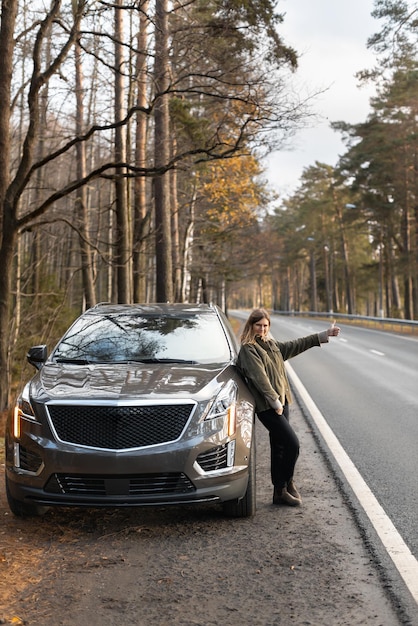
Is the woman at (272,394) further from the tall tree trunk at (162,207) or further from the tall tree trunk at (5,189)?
the tall tree trunk at (162,207)

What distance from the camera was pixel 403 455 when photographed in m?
7.52

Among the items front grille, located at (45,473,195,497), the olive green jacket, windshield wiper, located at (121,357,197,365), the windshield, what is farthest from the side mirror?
the olive green jacket

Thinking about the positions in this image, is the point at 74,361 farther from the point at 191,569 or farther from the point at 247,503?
the point at 191,569

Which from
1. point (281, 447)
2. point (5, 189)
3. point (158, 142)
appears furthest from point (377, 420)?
point (158, 142)

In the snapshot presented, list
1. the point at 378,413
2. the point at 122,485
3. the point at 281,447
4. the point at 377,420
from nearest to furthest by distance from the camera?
the point at 122,485, the point at 281,447, the point at 377,420, the point at 378,413

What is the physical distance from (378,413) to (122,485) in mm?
6377

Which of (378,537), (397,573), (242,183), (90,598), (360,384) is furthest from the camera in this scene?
(242,183)

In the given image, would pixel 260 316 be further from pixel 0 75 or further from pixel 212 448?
pixel 0 75

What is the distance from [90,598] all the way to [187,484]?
1216mm

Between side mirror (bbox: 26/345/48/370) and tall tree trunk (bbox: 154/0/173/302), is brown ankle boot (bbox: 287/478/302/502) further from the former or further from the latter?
tall tree trunk (bbox: 154/0/173/302)

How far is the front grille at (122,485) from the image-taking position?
4812 millimetres

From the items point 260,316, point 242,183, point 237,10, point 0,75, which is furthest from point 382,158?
point 260,316

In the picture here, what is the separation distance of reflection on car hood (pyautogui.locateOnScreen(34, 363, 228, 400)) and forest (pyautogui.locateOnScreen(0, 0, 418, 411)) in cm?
446

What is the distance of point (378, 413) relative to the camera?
34.0 feet
